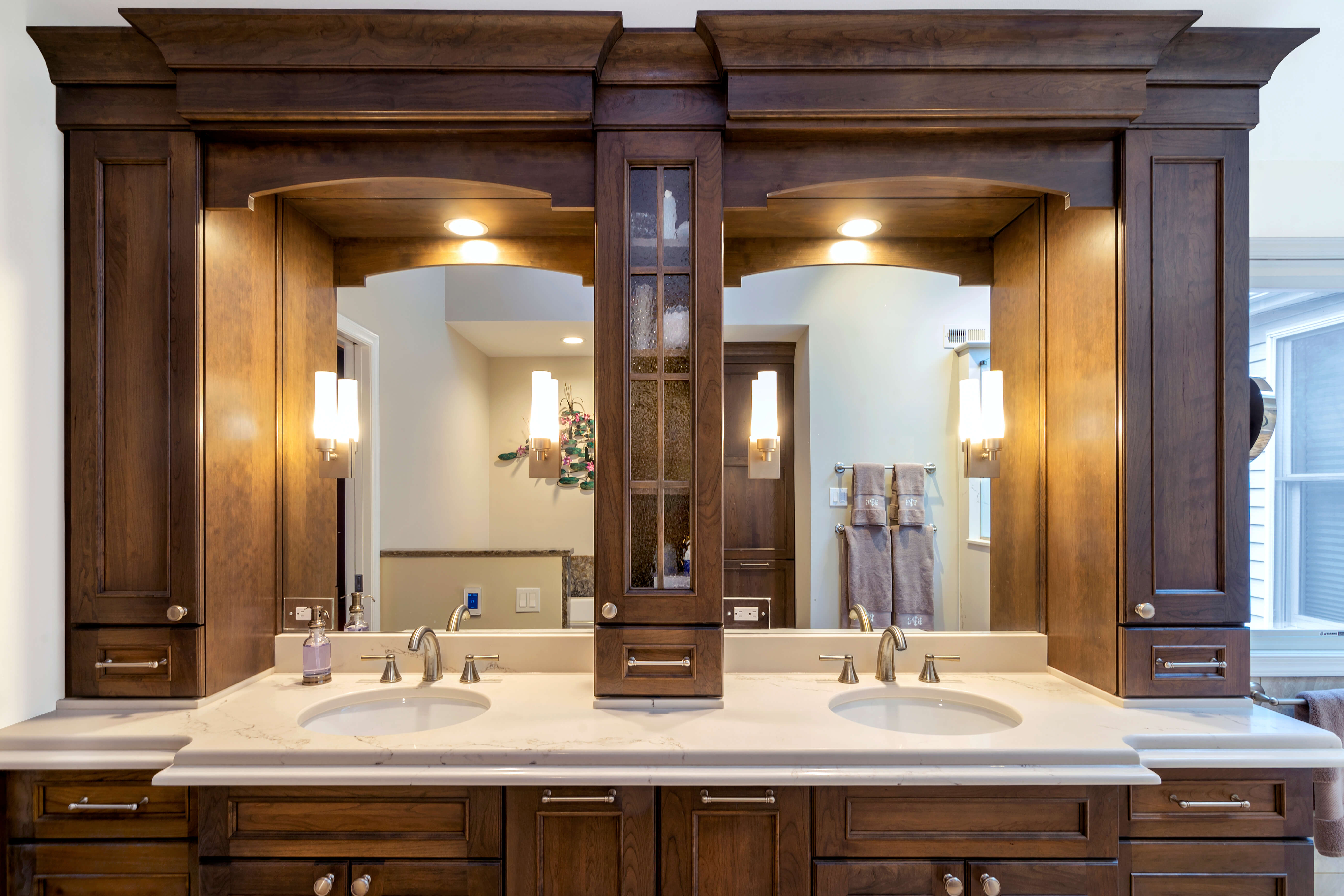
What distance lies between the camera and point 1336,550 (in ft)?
7.18

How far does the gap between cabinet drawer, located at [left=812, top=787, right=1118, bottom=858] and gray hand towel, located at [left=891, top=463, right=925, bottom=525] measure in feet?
2.45

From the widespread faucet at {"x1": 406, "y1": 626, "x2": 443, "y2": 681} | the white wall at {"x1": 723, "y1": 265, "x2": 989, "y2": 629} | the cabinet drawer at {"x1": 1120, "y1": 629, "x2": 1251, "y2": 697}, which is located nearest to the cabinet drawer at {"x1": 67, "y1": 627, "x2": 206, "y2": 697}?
the widespread faucet at {"x1": 406, "y1": 626, "x2": 443, "y2": 681}

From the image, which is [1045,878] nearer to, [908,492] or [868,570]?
[868,570]

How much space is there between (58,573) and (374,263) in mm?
1067

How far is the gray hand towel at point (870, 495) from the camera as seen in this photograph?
193 cm

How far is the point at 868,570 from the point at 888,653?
25 centimetres

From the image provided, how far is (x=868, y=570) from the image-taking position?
6.33 feet

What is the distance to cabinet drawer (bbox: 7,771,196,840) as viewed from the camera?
55.4 inches

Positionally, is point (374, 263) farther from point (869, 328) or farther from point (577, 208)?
point (869, 328)

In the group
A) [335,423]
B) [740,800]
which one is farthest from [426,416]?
[740,800]

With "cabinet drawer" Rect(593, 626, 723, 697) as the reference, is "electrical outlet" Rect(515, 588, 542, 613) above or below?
above

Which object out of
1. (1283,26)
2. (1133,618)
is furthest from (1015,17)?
(1133,618)

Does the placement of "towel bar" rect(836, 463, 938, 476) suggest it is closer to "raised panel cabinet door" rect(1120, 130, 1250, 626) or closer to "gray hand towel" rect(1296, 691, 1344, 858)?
"raised panel cabinet door" rect(1120, 130, 1250, 626)

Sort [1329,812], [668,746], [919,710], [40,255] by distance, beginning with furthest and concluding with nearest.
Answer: [1329,812] < [919,710] < [40,255] < [668,746]
